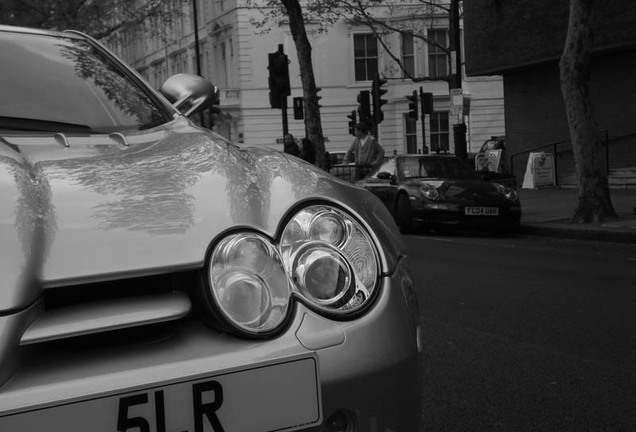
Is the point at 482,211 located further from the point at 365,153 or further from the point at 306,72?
the point at 306,72

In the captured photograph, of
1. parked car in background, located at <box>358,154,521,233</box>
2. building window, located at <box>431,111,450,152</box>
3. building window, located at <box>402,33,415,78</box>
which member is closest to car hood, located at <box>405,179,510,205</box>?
parked car in background, located at <box>358,154,521,233</box>

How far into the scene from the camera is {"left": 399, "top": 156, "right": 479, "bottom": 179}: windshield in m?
15.0

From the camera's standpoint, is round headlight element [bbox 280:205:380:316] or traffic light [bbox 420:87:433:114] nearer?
round headlight element [bbox 280:205:380:316]

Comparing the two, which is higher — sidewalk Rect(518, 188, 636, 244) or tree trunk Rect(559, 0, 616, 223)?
tree trunk Rect(559, 0, 616, 223)

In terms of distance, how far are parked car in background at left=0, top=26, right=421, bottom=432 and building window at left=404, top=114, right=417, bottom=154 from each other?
159 feet

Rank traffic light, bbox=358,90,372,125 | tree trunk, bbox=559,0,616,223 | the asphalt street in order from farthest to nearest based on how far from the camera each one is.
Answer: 1. traffic light, bbox=358,90,372,125
2. tree trunk, bbox=559,0,616,223
3. the asphalt street

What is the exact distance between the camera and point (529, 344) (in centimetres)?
535

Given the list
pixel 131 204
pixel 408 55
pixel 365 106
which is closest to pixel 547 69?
pixel 365 106

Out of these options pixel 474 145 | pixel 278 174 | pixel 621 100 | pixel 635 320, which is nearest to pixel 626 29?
pixel 621 100

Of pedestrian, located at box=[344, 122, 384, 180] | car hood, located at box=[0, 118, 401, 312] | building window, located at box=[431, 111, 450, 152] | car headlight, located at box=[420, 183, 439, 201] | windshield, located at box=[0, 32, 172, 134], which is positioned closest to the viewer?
car hood, located at box=[0, 118, 401, 312]

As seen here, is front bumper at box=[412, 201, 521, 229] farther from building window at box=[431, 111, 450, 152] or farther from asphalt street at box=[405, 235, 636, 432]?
building window at box=[431, 111, 450, 152]

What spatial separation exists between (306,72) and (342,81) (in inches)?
984

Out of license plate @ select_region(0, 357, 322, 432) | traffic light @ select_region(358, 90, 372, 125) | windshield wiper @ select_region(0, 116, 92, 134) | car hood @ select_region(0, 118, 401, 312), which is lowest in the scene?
license plate @ select_region(0, 357, 322, 432)

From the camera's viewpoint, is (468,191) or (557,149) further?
(557,149)
